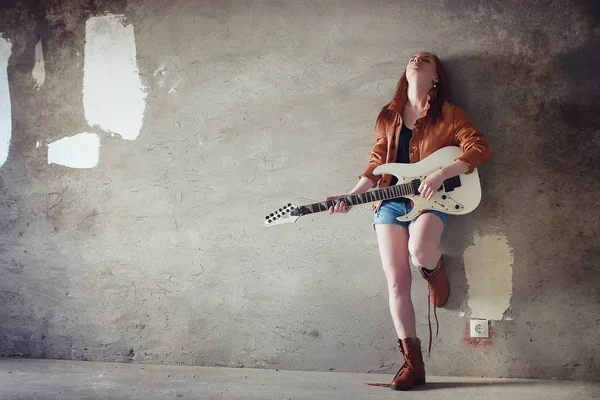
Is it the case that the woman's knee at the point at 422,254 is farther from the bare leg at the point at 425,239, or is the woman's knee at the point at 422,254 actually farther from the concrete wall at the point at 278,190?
the concrete wall at the point at 278,190

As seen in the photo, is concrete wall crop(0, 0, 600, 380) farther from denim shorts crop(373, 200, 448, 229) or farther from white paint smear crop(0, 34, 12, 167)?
denim shorts crop(373, 200, 448, 229)

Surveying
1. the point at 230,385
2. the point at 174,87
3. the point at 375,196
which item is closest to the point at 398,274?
the point at 375,196

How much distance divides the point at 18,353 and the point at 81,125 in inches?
53.3

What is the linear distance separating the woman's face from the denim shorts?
602mm

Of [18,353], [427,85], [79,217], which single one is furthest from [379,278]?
[18,353]

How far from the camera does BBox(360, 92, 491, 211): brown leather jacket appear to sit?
2.84 m

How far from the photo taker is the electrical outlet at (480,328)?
121 inches

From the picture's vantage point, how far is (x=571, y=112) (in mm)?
3000

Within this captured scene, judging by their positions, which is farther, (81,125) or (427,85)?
(81,125)

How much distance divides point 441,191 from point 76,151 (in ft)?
6.88

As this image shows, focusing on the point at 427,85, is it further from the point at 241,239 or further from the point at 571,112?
the point at 241,239

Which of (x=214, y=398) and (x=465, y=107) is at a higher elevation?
(x=465, y=107)

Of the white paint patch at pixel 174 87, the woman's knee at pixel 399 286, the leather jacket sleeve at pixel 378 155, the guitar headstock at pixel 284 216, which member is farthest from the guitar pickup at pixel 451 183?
the white paint patch at pixel 174 87

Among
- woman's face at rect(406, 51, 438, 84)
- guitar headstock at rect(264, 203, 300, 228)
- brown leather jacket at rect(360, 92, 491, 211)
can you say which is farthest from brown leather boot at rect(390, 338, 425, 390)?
woman's face at rect(406, 51, 438, 84)
